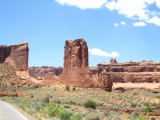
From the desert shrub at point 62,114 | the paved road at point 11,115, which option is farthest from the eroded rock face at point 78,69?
the desert shrub at point 62,114

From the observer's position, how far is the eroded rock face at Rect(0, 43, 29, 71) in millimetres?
91188

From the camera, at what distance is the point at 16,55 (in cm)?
9281

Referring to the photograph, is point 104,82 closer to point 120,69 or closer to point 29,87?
point 29,87

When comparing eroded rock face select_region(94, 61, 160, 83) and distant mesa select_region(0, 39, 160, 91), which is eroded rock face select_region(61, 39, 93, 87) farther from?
eroded rock face select_region(94, 61, 160, 83)

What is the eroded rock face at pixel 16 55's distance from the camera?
9119cm

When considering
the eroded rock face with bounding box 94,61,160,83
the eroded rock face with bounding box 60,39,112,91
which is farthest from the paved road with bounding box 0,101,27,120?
the eroded rock face with bounding box 94,61,160,83

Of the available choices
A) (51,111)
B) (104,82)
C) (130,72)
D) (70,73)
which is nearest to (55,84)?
(70,73)

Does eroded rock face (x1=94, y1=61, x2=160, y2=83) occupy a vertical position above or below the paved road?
above

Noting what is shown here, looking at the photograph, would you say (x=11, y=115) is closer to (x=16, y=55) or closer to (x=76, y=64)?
(x=76, y=64)

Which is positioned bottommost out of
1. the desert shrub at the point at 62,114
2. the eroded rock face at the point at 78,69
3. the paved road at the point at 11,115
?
the paved road at the point at 11,115

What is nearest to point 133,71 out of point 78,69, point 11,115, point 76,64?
point 76,64

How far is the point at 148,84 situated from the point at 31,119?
350 feet

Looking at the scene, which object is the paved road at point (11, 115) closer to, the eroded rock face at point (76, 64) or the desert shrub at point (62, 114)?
the desert shrub at point (62, 114)

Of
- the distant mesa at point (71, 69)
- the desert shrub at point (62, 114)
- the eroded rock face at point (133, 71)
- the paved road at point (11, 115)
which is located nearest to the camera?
the desert shrub at point (62, 114)
